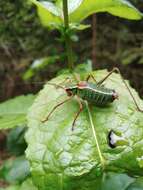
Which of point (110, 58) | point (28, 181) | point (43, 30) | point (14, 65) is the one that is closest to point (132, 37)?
point (110, 58)

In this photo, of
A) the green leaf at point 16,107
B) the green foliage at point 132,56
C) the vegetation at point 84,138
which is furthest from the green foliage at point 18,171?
the green foliage at point 132,56

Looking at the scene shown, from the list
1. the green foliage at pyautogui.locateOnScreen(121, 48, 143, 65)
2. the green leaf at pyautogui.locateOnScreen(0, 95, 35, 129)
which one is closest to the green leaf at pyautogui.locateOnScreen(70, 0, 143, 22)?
the green leaf at pyautogui.locateOnScreen(0, 95, 35, 129)

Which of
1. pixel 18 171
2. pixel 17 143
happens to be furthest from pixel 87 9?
pixel 17 143

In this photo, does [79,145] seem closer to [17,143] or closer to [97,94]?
[97,94]

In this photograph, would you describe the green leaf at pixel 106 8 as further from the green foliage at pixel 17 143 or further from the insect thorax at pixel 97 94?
the green foliage at pixel 17 143

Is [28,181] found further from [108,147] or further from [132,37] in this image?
[132,37]

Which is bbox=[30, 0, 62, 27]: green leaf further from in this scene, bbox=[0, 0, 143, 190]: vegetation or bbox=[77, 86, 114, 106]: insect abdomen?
bbox=[77, 86, 114, 106]: insect abdomen
